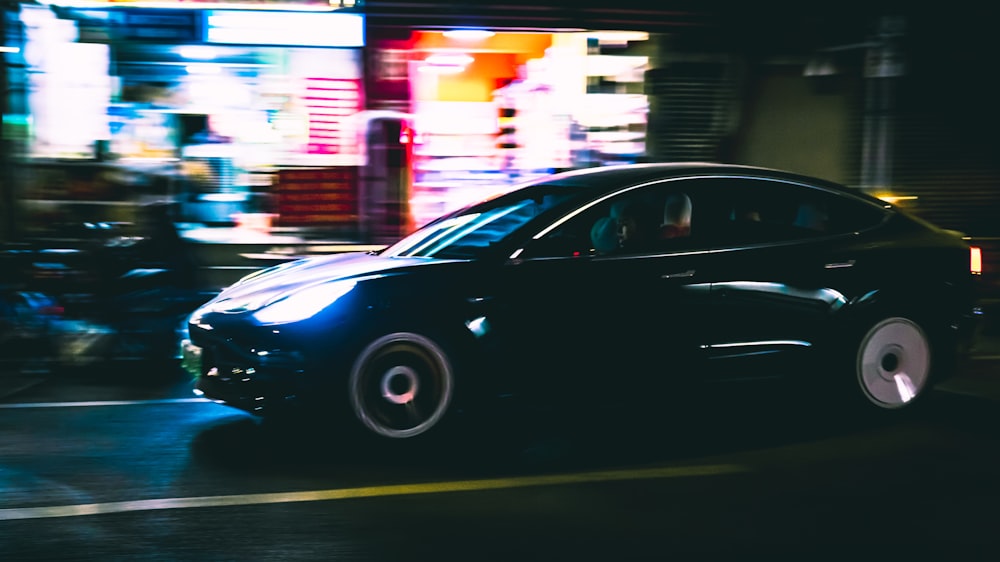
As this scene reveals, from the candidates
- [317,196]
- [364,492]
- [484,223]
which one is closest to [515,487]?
[364,492]

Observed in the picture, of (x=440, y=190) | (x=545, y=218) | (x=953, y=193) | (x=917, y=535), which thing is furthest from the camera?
(x=953, y=193)

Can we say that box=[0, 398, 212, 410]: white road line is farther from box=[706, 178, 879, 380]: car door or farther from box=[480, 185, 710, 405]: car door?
box=[706, 178, 879, 380]: car door

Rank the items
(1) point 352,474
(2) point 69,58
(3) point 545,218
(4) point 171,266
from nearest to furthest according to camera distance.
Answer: (1) point 352,474, (3) point 545,218, (4) point 171,266, (2) point 69,58

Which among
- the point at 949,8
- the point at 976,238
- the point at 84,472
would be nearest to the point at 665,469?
the point at 84,472

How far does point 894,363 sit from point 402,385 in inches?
116

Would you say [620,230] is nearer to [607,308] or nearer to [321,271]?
[607,308]

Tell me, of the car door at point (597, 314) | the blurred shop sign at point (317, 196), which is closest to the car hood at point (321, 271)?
the car door at point (597, 314)

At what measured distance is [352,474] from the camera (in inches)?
221

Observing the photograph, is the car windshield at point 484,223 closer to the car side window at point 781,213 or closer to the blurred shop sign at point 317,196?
the car side window at point 781,213

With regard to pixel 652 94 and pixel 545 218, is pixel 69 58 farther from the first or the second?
pixel 545 218

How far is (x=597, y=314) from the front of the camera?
20.6 feet

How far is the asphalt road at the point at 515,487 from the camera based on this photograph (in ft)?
14.9

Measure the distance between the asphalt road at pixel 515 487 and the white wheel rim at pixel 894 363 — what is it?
0.66ft

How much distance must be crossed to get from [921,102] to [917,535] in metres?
9.66
